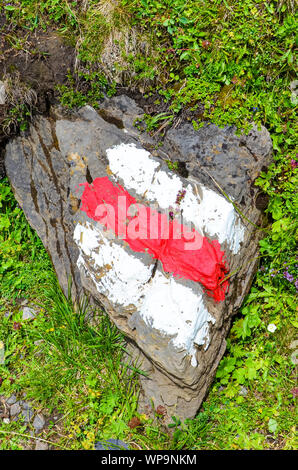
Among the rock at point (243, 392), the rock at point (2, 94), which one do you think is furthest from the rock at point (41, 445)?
the rock at point (2, 94)

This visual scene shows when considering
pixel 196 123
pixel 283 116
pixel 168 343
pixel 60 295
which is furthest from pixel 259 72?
pixel 60 295

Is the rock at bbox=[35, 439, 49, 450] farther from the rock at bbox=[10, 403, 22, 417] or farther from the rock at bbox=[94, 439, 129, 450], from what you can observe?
the rock at bbox=[94, 439, 129, 450]

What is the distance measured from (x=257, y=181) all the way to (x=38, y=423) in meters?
2.82

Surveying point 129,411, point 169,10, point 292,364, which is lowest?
point 129,411

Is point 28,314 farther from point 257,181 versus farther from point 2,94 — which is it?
point 257,181

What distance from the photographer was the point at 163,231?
3.50 metres

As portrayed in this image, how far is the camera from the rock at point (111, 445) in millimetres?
3678

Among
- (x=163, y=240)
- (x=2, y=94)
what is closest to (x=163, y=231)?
(x=163, y=240)

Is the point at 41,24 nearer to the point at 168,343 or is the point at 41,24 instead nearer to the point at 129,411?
the point at 168,343

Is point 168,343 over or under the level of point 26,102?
under

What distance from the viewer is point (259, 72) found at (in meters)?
3.90

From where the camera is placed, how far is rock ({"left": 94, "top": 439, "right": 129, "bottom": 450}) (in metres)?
3.68

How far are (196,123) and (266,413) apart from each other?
2493 millimetres

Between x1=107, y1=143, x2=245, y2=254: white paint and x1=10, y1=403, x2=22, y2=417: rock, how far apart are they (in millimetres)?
2200
